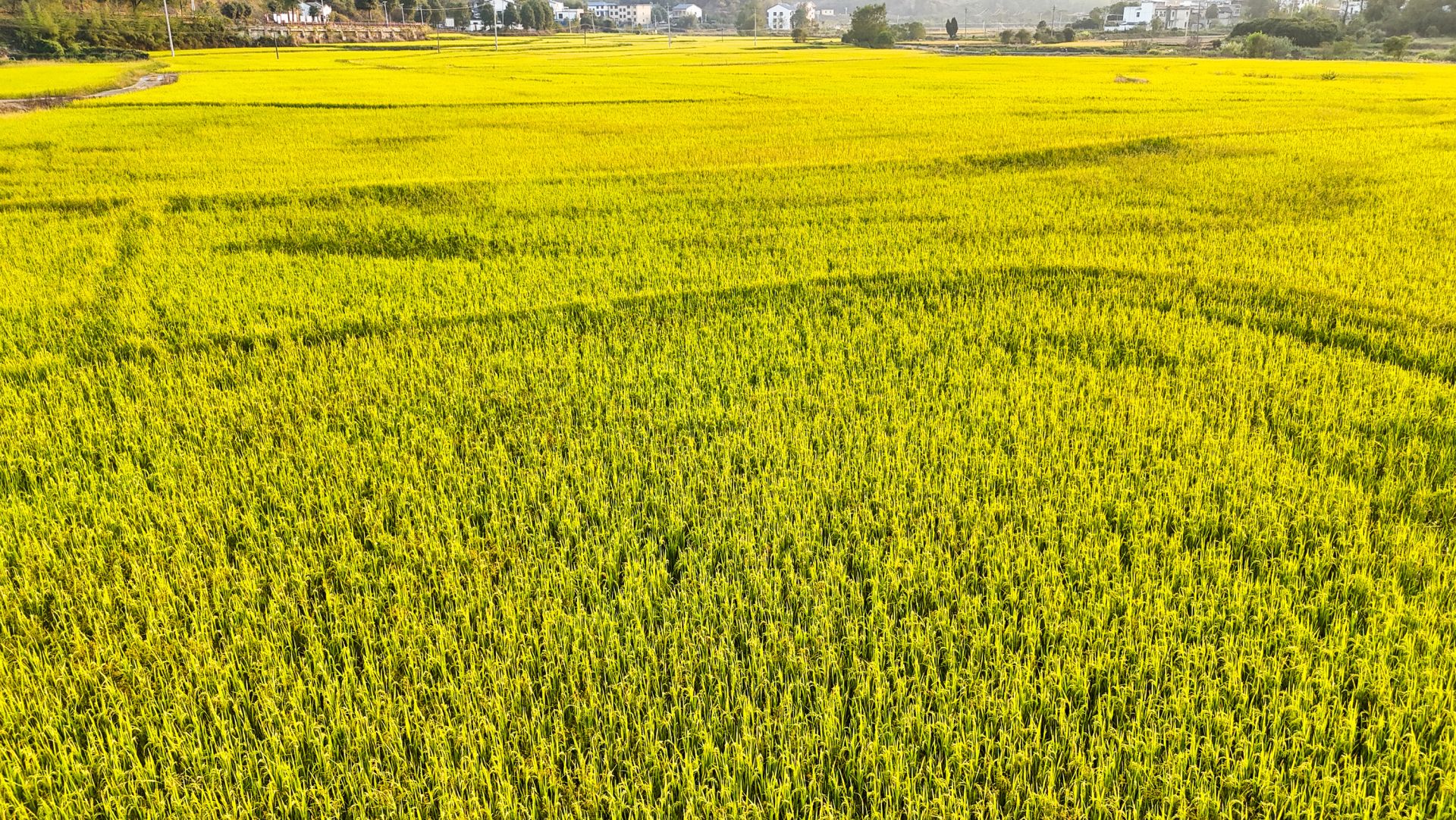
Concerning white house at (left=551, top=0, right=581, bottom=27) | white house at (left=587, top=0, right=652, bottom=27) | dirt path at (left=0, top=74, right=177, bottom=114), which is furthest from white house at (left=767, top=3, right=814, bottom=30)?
dirt path at (left=0, top=74, right=177, bottom=114)

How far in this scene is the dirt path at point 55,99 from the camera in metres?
17.8

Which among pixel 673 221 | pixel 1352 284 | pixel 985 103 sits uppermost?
pixel 985 103

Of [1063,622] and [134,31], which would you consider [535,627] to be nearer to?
[1063,622]

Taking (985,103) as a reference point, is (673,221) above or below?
below

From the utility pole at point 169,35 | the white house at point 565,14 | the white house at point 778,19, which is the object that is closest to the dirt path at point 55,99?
the utility pole at point 169,35

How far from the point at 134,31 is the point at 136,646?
55.7m

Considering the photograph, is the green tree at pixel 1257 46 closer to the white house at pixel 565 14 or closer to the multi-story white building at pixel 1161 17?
the multi-story white building at pixel 1161 17

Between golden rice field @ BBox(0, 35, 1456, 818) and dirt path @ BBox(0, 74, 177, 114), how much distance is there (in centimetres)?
1525

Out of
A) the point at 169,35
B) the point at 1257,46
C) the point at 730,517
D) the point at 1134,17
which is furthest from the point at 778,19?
the point at 730,517

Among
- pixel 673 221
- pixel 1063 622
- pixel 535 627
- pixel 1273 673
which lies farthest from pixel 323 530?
pixel 673 221

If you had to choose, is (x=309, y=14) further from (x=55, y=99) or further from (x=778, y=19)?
(x=778, y=19)

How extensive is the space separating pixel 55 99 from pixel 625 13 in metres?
113

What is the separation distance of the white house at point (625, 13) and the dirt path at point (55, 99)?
97110mm

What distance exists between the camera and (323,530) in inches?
107
